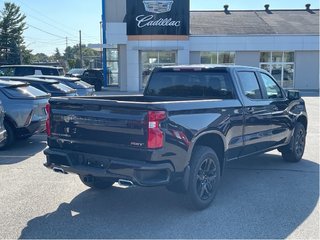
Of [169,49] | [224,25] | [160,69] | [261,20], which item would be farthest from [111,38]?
[160,69]

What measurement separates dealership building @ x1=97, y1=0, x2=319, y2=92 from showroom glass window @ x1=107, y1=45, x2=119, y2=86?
0.44 metres

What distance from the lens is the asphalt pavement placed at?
4.30 meters

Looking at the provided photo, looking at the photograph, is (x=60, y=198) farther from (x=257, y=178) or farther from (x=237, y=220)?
(x=257, y=178)

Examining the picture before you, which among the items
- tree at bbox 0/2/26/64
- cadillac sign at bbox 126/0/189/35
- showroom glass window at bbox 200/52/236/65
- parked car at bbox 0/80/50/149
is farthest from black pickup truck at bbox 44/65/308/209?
tree at bbox 0/2/26/64

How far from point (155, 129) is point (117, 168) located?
646 mm

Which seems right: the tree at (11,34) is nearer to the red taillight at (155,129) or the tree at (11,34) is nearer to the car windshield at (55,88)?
the car windshield at (55,88)

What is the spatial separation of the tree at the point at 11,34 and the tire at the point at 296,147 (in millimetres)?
61672

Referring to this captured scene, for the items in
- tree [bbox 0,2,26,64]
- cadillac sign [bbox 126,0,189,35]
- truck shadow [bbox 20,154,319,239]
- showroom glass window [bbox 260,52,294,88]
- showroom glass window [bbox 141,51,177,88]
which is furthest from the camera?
tree [bbox 0,2,26,64]

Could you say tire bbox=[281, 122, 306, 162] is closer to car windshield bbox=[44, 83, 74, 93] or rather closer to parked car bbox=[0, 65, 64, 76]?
car windshield bbox=[44, 83, 74, 93]

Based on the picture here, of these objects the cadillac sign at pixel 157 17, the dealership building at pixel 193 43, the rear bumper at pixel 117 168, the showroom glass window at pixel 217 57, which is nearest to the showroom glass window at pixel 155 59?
the dealership building at pixel 193 43

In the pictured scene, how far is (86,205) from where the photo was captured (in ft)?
16.9

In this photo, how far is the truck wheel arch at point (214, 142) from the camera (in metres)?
4.93

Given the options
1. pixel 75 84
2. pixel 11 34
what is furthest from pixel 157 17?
pixel 11 34

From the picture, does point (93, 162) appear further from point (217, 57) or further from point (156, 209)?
point (217, 57)
